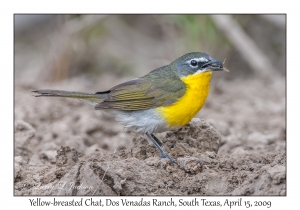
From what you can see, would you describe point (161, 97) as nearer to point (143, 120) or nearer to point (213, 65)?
point (143, 120)

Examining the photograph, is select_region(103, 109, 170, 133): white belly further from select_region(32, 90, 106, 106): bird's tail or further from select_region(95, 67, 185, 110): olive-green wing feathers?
select_region(32, 90, 106, 106): bird's tail

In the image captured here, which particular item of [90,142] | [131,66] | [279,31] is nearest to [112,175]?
[90,142]

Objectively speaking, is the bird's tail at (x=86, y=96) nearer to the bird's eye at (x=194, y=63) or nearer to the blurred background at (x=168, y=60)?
the bird's eye at (x=194, y=63)

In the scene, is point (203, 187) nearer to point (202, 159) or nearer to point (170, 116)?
point (202, 159)

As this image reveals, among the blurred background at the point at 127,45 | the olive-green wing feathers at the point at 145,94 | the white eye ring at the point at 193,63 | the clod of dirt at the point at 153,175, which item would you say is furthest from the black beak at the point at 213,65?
the blurred background at the point at 127,45

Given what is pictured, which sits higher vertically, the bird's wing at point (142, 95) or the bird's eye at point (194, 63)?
the bird's eye at point (194, 63)

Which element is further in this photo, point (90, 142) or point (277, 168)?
point (90, 142)
